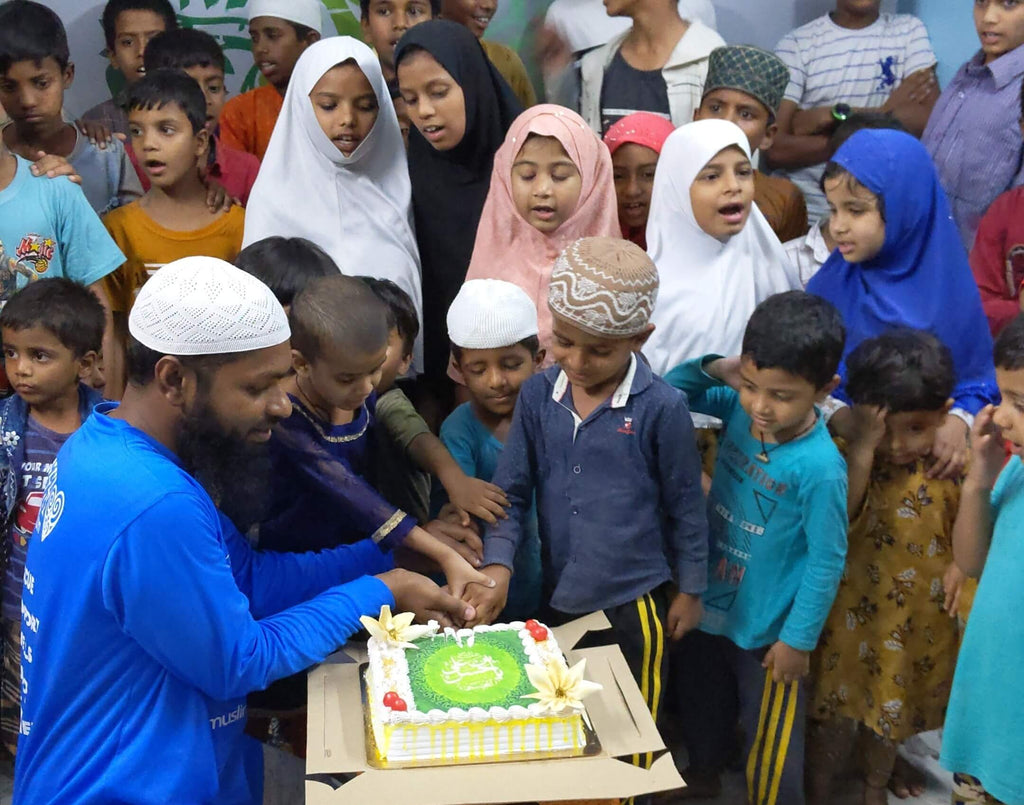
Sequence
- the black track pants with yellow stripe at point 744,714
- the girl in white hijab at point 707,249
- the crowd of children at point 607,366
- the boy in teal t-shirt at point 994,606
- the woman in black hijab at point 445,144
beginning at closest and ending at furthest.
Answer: the boy in teal t-shirt at point 994,606
the crowd of children at point 607,366
the black track pants with yellow stripe at point 744,714
the girl in white hijab at point 707,249
the woman in black hijab at point 445,144

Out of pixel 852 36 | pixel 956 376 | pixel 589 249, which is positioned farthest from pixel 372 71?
pixel 852 36

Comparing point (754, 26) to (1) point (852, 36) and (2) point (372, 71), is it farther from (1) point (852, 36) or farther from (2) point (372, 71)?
(2) point (372, 71)

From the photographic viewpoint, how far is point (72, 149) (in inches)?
155

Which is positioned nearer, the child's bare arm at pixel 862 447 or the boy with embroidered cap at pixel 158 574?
the boy with embroidered cap at pixel 158 574

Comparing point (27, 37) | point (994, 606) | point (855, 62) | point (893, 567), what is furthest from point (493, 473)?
point (855, 62)

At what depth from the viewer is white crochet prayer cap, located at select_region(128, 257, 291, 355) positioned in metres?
1.91

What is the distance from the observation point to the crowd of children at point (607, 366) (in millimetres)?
2453

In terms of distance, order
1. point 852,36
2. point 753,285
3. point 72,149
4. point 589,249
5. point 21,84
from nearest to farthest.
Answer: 1. point 589,249
2. point 753,285
3. point 21,84
4. point 72,149
5. point 852,36

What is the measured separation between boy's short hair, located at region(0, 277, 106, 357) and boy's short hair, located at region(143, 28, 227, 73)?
149 cm

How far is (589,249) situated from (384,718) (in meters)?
1.16

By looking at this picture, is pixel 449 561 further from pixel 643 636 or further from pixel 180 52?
pixel 180 52

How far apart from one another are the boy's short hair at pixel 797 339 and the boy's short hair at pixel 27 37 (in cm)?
268

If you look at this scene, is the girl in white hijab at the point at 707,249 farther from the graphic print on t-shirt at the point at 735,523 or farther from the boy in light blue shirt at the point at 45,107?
the boy in light blue shirt at the point at 45,107

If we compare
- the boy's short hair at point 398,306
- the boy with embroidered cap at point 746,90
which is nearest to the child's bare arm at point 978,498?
the boy's short hair at point 398,306
